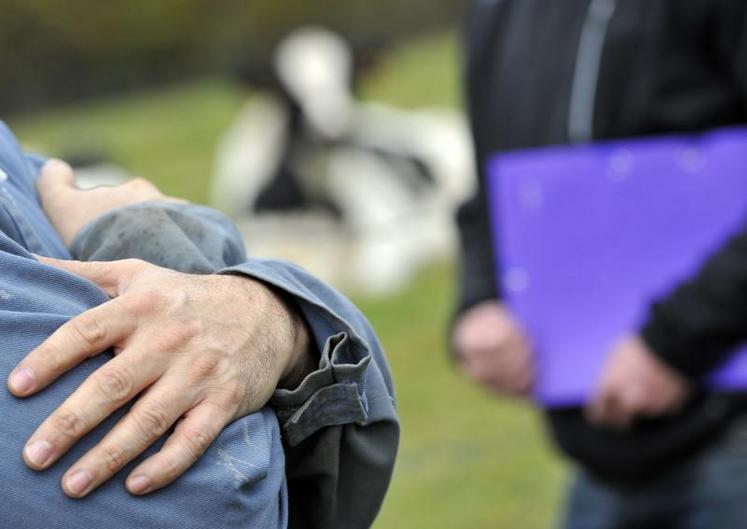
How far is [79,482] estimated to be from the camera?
0.89 m

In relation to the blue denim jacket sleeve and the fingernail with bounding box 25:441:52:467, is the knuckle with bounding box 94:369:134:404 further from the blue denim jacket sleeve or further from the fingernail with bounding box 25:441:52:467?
→ the blue denim jacket sleeve

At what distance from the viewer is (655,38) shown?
2.11 meters

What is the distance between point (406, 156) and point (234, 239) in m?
5.94

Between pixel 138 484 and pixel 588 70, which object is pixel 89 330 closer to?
pixel 138 484

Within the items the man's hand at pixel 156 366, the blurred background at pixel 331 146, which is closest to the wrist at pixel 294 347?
the man's hand at pixel 156 366

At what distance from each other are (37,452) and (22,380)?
55 millimetres

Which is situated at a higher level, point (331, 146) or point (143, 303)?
point (143, 303)

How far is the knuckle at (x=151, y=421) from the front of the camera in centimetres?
92

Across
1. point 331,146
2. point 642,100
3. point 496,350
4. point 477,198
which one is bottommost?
point 331,146

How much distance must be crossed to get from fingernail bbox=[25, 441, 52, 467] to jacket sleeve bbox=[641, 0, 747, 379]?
55.0 inches

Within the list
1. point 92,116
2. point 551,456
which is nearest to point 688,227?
point 551,456

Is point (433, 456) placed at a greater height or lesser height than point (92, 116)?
greater

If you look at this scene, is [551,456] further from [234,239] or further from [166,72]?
[166,72]

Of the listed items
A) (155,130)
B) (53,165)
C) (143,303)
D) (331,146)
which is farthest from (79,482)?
(155,130)
